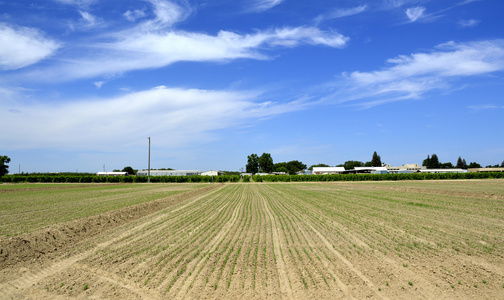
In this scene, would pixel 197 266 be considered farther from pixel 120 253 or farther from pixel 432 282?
pixel 432 282

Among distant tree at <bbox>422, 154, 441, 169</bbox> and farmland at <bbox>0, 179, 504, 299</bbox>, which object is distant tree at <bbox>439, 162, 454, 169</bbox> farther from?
farmland at <bbox>0, 179, 504, 299</bbox>

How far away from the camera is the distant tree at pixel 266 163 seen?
192 meters

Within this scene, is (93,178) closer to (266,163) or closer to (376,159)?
(266,163)

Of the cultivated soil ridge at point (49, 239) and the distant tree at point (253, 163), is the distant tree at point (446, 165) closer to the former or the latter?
the distant tree at point (253, 163)

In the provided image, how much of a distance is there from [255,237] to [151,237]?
149 inches

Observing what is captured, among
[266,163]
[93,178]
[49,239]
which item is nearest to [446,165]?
[266,163]

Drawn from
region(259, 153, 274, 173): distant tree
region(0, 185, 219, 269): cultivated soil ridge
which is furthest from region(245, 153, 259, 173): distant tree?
region(0, 185, 219, 269): cultivated soil ridge

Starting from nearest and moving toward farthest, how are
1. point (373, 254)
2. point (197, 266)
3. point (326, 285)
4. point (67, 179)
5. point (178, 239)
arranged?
point (326, 285)
point (197, 266)
point (373, 254)
point (178, 239)
point (67, 179)

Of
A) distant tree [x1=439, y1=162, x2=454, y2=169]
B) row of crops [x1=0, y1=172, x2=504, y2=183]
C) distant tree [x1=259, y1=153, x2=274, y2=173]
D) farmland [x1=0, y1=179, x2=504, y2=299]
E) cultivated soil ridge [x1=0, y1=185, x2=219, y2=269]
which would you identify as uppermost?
distant tree [x1=259, y1=153, x2=274, y2=173]

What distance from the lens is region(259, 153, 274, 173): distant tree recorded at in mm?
191500

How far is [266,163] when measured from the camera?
630 ft

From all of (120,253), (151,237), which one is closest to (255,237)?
(151,237)

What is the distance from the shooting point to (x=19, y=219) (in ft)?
56.2

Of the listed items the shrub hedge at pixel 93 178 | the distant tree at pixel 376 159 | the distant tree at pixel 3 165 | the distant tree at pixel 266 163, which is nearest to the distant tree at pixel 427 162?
the distant tree at pixel 376 159
